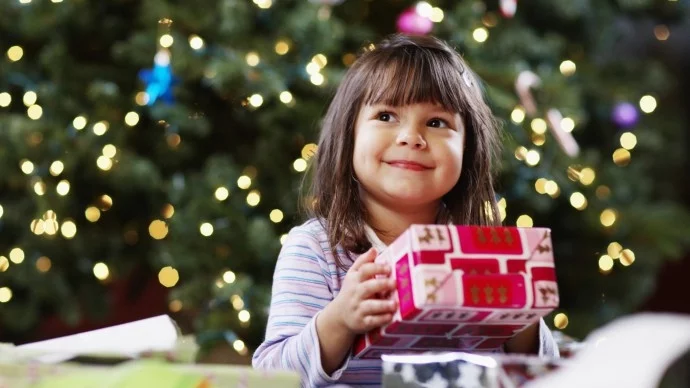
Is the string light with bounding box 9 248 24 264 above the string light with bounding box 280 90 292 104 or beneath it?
beneath

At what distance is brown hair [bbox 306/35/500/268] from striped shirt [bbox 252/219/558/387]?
0.02m

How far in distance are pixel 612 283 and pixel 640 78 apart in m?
0.58

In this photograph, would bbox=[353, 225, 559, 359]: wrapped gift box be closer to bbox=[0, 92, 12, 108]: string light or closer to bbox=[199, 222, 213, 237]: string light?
bbox=[199, 222, 213, 237]: string light

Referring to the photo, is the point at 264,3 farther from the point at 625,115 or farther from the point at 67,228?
the point at 625,115

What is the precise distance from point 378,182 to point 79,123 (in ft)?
4.48

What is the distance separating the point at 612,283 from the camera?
8.61 feet

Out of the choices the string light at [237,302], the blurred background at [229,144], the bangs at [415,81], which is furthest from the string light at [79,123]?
the bangs at [415,81]

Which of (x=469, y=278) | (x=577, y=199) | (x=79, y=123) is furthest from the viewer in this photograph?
(x=577, y=199)

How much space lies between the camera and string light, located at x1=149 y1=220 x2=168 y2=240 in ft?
7.98

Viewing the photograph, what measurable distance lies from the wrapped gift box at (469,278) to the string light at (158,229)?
5.59 ft

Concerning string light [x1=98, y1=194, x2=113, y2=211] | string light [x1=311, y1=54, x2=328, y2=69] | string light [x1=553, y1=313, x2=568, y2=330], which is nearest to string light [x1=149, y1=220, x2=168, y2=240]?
string light [x1=98, y1=194, x2=113, y2=211]

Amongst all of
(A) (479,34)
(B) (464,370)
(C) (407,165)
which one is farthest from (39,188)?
(B) (464,370)

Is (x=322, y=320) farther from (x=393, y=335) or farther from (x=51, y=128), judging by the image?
(x=51, y=128)

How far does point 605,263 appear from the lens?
2.58 metres
